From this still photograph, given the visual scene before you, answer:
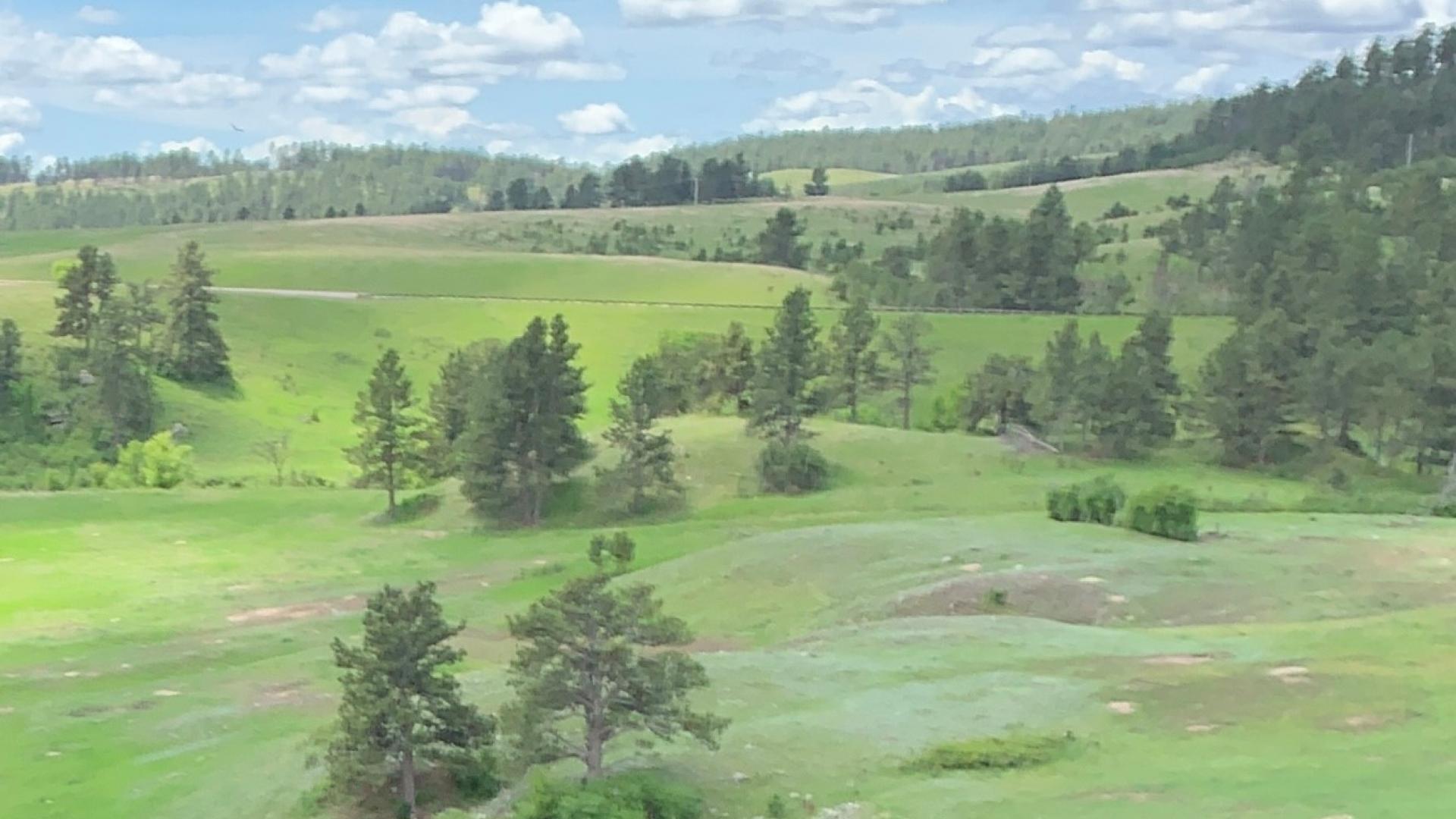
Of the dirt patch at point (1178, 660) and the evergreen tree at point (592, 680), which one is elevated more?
the evergreen tree at point (592, 680)

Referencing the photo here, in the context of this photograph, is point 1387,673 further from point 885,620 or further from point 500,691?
point 500,691

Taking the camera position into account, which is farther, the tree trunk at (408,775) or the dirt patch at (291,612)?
the dirt patch at (291,612)

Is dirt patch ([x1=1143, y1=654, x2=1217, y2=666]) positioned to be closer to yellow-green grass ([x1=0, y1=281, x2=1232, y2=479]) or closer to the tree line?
yellow-green grass ([x1=0, y1=281, x2=1232, y2=479])

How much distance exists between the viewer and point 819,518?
212ft

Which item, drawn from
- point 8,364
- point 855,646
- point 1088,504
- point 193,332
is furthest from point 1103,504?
point 193,332

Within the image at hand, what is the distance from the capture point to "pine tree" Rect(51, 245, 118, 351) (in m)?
109

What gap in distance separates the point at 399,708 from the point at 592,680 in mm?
4388

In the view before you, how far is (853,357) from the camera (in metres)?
98.0

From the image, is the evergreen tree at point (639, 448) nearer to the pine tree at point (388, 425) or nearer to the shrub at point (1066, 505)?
the pine tree at point (388, 425)

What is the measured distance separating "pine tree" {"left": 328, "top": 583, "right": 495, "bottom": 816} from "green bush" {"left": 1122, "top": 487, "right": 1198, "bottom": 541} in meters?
28.7

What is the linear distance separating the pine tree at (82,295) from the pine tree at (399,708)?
92171 millimetres

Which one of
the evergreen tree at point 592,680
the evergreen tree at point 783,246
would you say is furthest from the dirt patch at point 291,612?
the evergreen tree at point 783,246

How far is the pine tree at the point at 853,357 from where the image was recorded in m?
96.7

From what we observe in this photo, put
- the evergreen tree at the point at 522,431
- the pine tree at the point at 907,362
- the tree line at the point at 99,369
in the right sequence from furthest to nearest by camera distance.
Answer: the pine tree at the point at 907,362 → the tree line at the point at 99,369 → the evergreen tree at the point at 522,431
